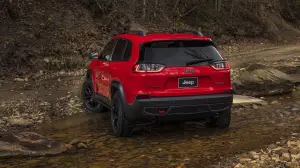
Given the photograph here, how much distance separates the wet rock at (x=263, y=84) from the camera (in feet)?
38.6

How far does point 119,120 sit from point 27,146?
1.64 m

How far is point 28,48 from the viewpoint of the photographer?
14312mm

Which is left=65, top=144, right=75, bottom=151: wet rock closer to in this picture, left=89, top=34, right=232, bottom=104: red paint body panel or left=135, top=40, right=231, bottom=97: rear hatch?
left=89, top=34, right=232, bottom=104: red paint body panel

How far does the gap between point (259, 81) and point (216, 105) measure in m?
5.12

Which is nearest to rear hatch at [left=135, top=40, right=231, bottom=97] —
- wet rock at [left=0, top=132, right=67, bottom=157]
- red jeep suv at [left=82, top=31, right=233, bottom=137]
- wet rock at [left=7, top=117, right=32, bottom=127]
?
red jeep suv at [left=82, top=31, right=233, bottom=137]

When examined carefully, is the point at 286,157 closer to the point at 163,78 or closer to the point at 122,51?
the point at 163,78

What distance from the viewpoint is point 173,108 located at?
271 inches

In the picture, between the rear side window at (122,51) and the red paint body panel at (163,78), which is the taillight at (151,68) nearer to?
the red paint body panel at (163,78)

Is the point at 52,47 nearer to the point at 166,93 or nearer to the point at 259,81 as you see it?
the point at 259,81

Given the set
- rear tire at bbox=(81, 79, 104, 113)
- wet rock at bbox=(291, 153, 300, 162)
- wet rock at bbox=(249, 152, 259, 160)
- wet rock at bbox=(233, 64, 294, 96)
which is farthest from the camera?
wet rock at bbox=(233, 64, 294, 96)

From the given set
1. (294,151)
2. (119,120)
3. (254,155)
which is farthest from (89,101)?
(294,151)

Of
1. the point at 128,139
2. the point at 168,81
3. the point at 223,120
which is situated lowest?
the point at 128,139

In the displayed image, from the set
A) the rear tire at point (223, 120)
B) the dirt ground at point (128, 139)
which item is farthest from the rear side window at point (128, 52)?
the rear tire at point (223, 120)

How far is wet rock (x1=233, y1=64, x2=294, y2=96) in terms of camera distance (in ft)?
38.6
